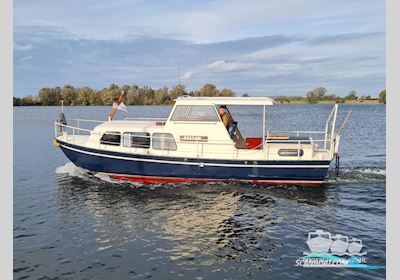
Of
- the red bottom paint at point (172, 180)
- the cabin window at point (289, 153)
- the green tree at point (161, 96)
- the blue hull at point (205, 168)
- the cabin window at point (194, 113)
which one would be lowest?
the red bottom paint at point (172, 180)

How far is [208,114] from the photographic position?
20.8 metres

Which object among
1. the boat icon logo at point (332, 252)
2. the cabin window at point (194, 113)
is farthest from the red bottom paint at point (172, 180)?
the boat icon logo at point (332, 252)

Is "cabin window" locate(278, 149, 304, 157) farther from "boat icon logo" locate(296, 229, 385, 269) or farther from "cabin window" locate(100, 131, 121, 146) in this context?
"cabin window" locate(100, 131, 121, 146)

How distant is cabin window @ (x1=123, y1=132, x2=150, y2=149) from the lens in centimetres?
2092

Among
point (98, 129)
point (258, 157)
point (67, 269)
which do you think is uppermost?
point (98, 129)

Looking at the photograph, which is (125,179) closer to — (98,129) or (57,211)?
(98,129)

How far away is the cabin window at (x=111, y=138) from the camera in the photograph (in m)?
21.2

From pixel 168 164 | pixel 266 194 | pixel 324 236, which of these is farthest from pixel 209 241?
pixel 168 164

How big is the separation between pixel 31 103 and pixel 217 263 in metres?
139

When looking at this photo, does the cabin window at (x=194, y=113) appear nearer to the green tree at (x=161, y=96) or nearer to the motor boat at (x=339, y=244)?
the motor boat at (x=339, y=244)

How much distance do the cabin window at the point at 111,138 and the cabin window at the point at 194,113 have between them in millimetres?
3423

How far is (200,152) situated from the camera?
20.3 meters

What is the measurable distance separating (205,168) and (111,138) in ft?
19.1

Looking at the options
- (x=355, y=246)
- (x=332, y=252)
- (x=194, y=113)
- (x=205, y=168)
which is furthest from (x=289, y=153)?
(x=332, y=252)
